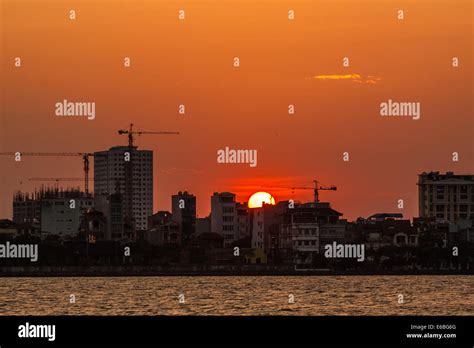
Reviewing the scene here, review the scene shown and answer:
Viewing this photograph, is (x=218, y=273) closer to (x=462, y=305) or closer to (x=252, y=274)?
(x=252, y=274)

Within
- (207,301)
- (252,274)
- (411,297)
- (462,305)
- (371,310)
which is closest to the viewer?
(371,310)
